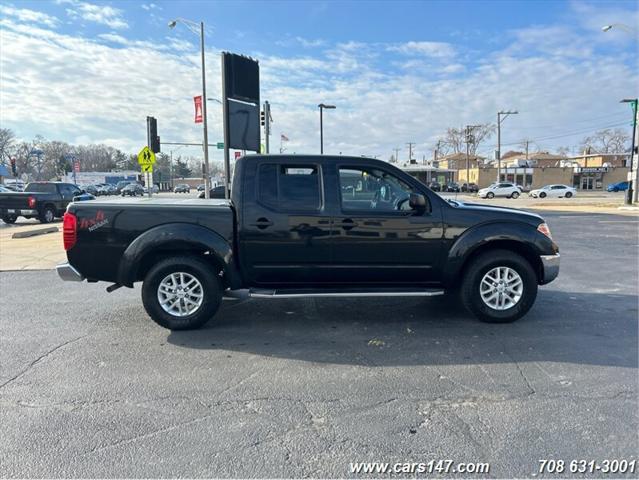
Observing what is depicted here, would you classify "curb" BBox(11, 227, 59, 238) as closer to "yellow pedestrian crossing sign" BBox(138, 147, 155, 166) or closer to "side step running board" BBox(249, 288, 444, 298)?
"yellow pedestrian crossing sign" BBox(138, 147, 155, 166)

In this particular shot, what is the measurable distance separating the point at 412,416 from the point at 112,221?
3.67 m

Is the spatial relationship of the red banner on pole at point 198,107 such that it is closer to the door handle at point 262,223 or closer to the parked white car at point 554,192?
the door handle at point 262,223

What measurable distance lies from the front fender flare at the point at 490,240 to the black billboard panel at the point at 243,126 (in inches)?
340

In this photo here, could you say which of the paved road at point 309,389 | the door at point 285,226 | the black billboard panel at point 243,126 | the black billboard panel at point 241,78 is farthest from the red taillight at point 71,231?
the black billboard panel at point 241,78

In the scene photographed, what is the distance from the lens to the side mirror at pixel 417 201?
4.69 metres

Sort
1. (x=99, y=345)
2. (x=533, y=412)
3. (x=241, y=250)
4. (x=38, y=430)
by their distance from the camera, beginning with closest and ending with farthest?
(x=38, y=430)
(x=533, y=412)
(x=99, y=345)
(x=241, y=250)

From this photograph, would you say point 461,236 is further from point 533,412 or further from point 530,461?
point 530,461

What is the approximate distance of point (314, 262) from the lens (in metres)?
4.82

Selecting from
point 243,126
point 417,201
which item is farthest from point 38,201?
point 417,201

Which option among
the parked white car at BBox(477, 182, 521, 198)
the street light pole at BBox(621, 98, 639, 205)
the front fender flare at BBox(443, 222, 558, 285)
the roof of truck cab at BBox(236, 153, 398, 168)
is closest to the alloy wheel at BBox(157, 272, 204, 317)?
the roof of truck cab at BBox(236, 153, 398, 168)

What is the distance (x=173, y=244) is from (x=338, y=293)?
1.90 meters

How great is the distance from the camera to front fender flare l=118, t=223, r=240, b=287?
460cm

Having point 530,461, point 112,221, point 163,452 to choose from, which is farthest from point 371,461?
point 112,221

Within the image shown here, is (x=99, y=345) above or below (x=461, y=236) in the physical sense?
below
